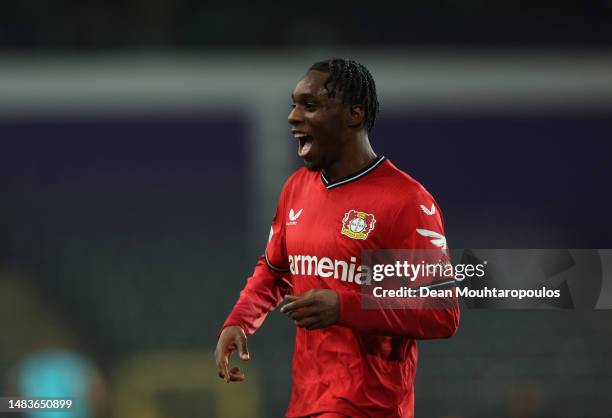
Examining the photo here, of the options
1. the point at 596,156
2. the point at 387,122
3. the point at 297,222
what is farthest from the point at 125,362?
the point at 596,156

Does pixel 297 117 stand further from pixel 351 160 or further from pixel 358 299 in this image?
pixel 358 299

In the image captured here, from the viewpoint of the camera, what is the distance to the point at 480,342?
5.89 metres

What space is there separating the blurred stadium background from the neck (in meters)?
2.92

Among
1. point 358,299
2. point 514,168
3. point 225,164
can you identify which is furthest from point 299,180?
point 225,164

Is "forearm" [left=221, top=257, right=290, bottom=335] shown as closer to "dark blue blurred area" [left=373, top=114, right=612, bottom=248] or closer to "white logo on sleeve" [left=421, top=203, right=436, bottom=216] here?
"white logo on sleeve" [left=421, top=203, right=436, bottom=216]

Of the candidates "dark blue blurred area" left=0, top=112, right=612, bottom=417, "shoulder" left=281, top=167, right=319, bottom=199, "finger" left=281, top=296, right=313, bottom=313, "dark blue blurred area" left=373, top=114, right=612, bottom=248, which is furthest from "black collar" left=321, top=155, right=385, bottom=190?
"dark blue blurred area" left=373, top=114, right=612, bottom=248

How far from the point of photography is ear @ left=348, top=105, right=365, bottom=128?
3.17 meters

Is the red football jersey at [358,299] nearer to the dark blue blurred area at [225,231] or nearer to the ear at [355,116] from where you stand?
the ear at [355,116]

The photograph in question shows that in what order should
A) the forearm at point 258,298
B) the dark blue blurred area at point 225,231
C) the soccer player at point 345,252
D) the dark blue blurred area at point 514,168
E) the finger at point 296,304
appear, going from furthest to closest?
the dark blue blurred area at point 514,168 → the dark blue blurred area at point 225,231 → the forearm at point 258,298 → the soccer player at point 345,252 → the finger at point 296,304

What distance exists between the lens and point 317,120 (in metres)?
3.12

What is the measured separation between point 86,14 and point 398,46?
370 cm

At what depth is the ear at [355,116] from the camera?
3.17 m

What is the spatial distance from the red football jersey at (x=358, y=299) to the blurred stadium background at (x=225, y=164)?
284 cm

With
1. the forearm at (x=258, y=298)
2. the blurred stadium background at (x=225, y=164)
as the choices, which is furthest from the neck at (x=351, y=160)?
the blurred stadium background at (x=225, y=164)
